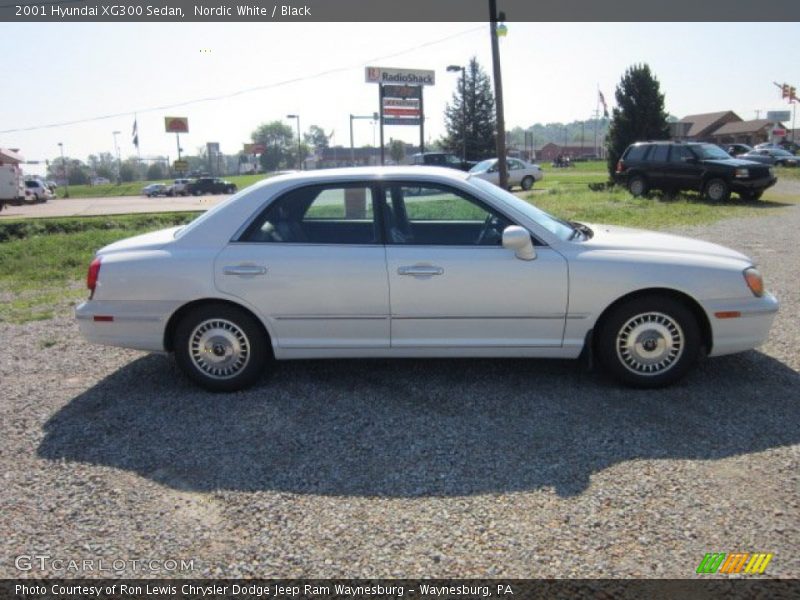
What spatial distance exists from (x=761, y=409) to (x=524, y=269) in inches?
69.0

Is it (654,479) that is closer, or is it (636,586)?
(636,586)

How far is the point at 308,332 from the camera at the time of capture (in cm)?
450

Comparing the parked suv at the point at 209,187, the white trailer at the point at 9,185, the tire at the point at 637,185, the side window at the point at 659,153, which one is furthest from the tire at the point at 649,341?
the parked suv at the point at 209,187

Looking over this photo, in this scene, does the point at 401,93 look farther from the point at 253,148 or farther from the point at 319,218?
the point at 253,148

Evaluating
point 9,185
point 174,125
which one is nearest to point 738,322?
point 9,185

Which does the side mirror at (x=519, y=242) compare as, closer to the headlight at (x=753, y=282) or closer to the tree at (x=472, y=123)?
the headlight at (x=753, y=282)

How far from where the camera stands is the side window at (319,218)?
4.51 metres

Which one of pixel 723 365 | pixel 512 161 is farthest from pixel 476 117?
pixel 723 365

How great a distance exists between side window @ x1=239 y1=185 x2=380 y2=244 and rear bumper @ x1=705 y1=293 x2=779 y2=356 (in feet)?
7.84

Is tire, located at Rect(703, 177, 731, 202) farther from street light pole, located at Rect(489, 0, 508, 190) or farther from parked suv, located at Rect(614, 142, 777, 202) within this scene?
street light pole, located at Rect(489, 0, 508, 190)

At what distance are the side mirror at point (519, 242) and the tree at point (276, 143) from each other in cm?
10940

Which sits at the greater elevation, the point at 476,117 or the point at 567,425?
the point at 476,117

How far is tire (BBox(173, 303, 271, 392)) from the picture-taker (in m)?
4.52

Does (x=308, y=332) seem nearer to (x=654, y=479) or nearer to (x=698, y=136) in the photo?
(x=654, y=479)
